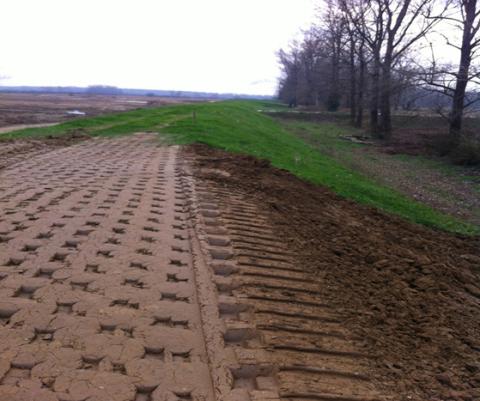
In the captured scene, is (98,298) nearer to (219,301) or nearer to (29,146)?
(219,301)

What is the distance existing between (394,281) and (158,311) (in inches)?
116

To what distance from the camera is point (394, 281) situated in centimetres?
580

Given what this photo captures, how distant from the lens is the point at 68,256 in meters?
5.04

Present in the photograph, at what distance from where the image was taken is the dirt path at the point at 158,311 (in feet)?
10.5

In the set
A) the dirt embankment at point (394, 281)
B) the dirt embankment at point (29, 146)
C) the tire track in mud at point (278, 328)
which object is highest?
the dirt embankment at point (29, 146)

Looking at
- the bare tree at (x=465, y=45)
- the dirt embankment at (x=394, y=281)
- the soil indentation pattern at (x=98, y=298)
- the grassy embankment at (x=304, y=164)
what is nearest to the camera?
the soil indentation pattern at (x=98, y=298)

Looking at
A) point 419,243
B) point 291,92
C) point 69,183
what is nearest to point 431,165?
point 419,243

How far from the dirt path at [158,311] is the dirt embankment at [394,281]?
265 mm

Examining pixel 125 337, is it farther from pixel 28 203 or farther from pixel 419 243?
pixel 419 243

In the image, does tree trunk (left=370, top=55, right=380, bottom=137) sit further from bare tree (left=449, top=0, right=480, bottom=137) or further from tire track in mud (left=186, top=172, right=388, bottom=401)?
tire track in mud (left=186, top=172, right=388, bottom=401)

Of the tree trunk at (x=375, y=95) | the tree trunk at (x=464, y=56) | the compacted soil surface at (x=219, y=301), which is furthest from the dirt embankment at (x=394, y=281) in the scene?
the tree trunk at (x=375, y=95)

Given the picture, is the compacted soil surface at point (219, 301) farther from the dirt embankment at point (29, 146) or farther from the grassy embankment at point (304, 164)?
the dirt embankment at point (29, 146)

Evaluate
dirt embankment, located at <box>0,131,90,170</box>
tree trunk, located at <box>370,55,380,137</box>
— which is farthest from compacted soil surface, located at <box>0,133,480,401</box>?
tree trunk, located at <box>370,55,380,137</box>

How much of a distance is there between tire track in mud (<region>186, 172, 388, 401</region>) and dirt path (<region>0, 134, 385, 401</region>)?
12 millimetres
